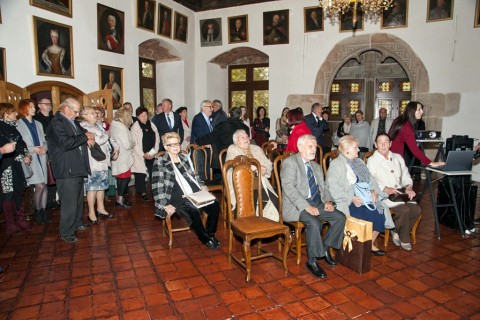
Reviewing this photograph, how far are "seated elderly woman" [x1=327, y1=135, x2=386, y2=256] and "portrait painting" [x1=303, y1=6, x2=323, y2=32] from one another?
6.44m

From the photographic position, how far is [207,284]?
3.33 meters

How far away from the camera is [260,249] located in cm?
401

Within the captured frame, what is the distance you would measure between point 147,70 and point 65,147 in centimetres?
642

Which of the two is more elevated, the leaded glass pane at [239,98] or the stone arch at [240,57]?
the stone arch at [240,57]

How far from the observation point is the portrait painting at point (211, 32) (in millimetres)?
10359

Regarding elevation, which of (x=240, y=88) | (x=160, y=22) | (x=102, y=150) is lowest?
(x=102, y=150)

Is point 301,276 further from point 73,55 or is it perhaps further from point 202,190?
point 73,55

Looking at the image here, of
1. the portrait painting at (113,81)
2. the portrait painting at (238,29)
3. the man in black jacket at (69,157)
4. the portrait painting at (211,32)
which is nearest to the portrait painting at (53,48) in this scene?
the portrait painting at (113,81)

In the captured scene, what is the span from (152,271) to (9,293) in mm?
1257

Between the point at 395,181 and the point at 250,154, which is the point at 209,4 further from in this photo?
the point at 395,181

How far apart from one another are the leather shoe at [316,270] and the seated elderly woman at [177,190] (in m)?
1.17

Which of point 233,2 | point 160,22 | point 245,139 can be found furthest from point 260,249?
point 233,2

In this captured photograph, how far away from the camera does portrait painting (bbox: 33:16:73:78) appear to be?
20.0ft

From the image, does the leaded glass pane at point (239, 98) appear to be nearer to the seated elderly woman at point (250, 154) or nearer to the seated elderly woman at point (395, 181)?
the seated elderly woman at point (250, 154)
